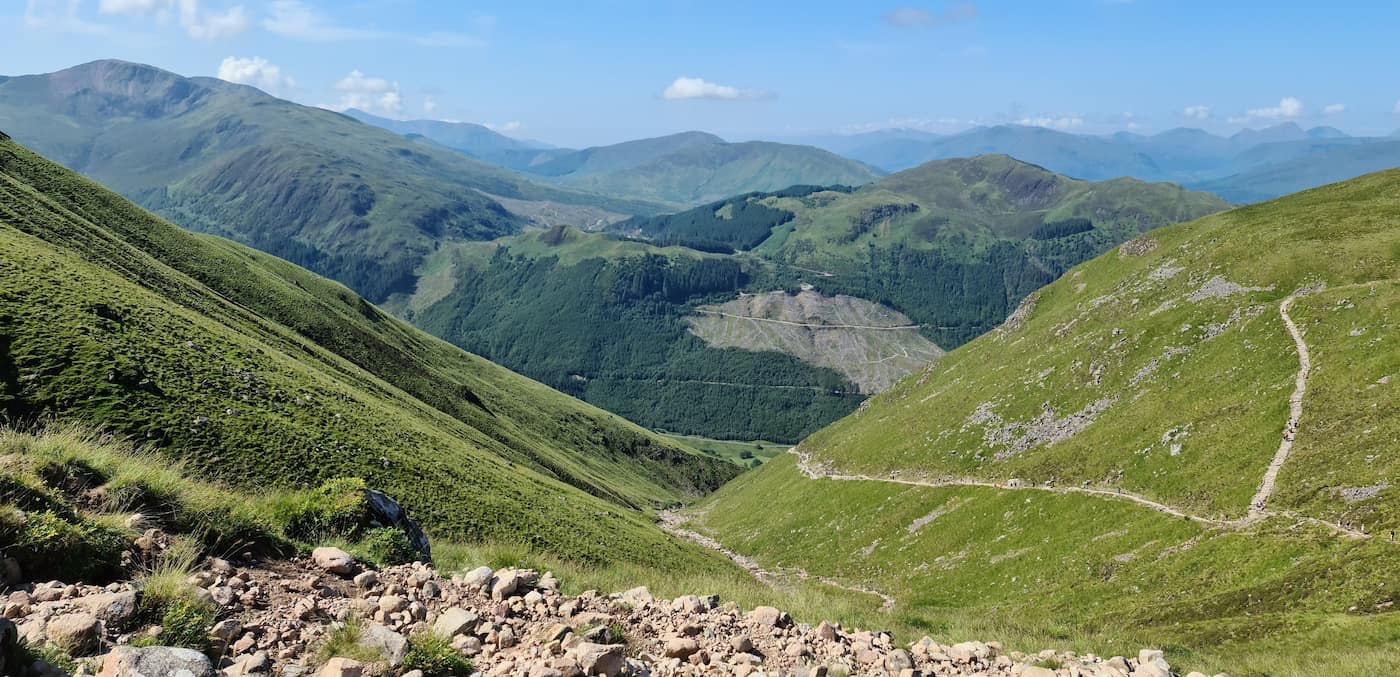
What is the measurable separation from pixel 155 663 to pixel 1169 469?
70640 mm

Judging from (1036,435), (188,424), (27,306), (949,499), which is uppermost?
(27,306)

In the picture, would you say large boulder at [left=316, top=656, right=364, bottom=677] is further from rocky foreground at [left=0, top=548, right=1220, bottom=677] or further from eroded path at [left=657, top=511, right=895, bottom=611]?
eroded path at [left=657, top=511, right=895, bottom=611]

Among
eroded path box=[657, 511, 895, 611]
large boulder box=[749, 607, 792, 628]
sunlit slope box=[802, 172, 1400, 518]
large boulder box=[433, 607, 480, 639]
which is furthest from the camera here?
eroded path box=[657, 511, 895, 611]

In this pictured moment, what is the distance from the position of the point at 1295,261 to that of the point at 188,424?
111652 millimetres

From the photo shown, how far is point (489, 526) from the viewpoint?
48844mm

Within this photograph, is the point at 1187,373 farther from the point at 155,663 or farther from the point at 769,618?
the point at 155,663

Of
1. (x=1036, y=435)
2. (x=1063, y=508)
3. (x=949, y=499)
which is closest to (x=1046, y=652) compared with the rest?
(x=1063, y=508)

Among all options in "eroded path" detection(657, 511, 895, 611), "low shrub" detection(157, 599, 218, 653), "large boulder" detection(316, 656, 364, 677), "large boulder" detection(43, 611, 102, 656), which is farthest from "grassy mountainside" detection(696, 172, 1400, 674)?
"large boulder" detection(43, 611, 102, 656)

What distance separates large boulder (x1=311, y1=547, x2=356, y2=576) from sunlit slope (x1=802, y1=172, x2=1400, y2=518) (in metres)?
55.1

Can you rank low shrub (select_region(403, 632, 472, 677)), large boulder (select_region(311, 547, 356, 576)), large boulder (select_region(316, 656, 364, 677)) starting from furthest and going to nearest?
large boulder (select_region(311, 547, 356, 576)) < low shrub (select_region(403, 632, 472, 677)) < large boulder (select_region(316, 656, 364, 677))

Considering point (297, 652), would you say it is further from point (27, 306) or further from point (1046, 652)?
point (27, 306)

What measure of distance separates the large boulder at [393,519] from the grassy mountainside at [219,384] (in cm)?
1739

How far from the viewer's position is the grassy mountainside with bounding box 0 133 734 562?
38969 mm

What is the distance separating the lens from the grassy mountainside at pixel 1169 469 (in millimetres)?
33625
